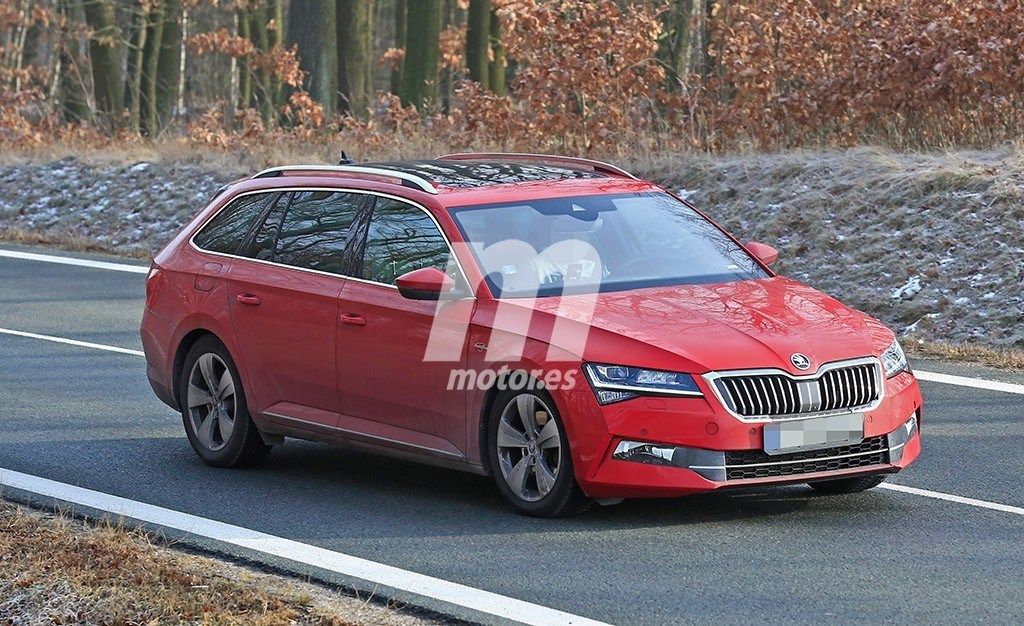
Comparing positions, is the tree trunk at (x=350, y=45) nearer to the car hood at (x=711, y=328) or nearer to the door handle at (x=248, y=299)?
the door handle at (x=248, y=299)

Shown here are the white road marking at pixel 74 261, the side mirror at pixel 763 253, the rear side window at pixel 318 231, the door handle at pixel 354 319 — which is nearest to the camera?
the door handle at pixel 354 319

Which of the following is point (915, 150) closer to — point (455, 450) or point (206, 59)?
point (455, 450)

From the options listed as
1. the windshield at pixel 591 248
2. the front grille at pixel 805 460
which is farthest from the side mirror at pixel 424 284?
the front grille at pixel 805 460

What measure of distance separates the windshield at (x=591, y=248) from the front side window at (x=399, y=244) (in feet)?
0.56

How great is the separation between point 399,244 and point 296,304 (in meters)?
0.67

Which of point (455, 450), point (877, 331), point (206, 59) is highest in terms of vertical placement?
point (877, 331)

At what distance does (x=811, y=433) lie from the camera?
752 centimetres

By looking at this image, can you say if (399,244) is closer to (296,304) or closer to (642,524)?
(296,304)

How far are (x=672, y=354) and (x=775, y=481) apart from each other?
28.9 inches

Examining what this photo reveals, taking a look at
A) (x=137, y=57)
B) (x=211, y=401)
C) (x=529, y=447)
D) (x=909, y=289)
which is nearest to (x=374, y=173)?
(x=211, y=401)

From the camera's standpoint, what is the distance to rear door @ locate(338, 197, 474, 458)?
8211 millimetres

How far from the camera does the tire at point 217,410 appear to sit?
941 cm

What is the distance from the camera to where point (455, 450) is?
820cm

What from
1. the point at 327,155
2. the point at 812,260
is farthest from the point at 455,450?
the point at 327,155
